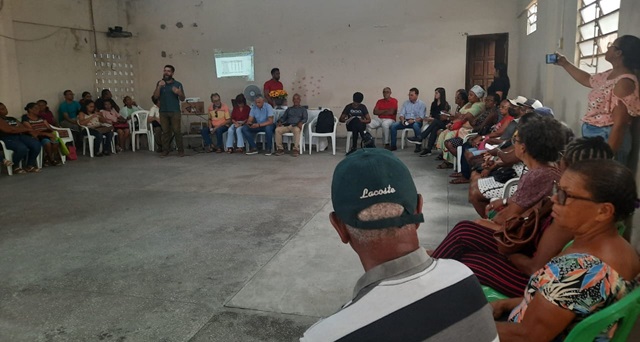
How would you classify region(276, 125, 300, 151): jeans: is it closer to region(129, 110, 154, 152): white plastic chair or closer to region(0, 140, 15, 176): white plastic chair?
region(129, 110, 154, 152): white plastic chair

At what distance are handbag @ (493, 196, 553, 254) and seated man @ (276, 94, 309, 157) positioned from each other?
6.39 meters

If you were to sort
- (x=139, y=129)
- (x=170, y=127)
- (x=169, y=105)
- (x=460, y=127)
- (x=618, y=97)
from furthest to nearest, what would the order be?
1. (x=139, y=129)
2. (x=170, y=127)
3. (x=169, y=105)
4. (x=460, y=127)
5. (x=618, y=97)

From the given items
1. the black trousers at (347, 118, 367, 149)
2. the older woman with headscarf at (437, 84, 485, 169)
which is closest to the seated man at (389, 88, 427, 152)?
the black trousers at (347, 118, 367, 149)

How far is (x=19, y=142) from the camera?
6723 millimetres

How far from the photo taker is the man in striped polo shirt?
81 centimetres

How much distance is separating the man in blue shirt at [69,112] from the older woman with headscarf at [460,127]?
263 inches

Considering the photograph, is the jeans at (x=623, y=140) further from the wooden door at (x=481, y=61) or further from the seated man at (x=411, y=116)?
the wooden door at (x=481, y=61)

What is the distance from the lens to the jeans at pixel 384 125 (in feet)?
27.5

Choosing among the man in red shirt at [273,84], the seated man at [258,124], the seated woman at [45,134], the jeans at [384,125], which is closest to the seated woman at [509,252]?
the jeans at [384,125]

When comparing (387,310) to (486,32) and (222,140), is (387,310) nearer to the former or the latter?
(222,140)

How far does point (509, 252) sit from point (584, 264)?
68 cm

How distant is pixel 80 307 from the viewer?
2.46m

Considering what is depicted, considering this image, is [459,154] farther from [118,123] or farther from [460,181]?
[118,123]

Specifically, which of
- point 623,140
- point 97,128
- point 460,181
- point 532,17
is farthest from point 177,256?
point 532,17
